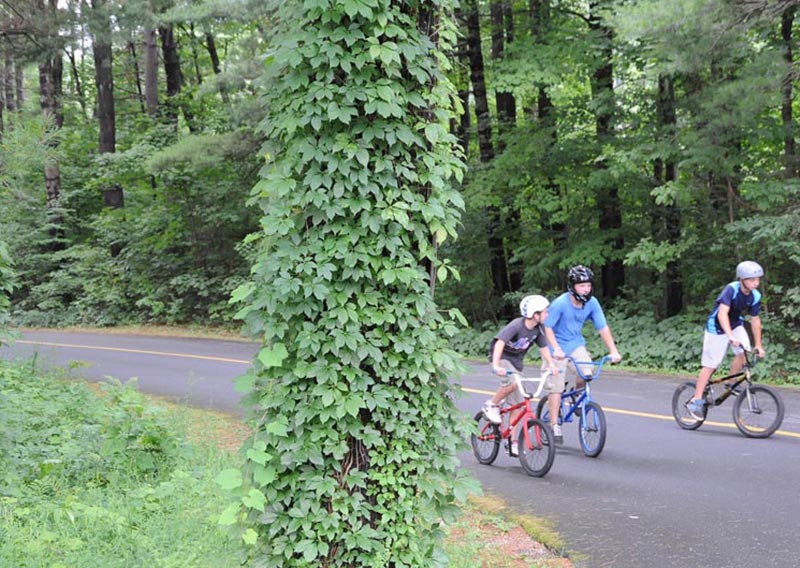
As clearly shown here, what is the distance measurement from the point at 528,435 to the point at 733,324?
10.1ft

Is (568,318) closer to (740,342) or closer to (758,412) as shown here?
(740,342)

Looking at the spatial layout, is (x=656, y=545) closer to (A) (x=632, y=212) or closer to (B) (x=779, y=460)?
(B) (x=779, y=460)

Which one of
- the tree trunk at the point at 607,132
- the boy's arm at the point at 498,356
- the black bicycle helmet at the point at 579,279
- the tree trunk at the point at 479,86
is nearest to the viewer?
the boy's arm at the point at 498,356

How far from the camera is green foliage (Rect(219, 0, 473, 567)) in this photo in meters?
3.67

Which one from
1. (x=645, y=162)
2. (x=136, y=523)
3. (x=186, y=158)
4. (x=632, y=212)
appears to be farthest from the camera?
(x=186, y=158)

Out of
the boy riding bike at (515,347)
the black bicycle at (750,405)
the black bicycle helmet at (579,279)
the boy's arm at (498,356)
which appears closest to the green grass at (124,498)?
the boy riding bike at (515,347)

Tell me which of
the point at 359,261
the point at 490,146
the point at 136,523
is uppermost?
the point at 490,146

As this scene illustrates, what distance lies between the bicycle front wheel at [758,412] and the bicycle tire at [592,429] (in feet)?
6.26

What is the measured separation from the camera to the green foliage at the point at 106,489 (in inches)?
188

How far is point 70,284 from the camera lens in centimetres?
2897

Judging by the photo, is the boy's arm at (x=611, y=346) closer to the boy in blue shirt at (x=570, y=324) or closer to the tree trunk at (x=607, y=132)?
the boy in blue shirt at (x=570, y=324)

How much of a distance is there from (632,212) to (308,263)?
53.2 feet

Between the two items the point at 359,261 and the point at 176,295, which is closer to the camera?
the point at 359,261

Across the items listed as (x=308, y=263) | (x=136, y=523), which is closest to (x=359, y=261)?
(x=308, y=263)
